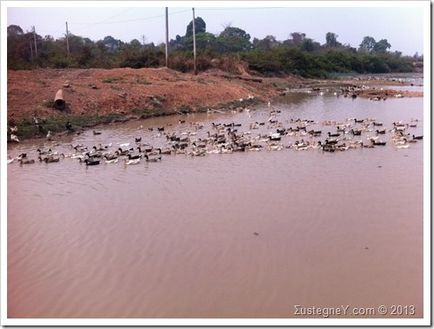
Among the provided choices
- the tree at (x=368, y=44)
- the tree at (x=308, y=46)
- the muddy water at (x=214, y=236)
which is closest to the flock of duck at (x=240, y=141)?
the muddy water at (x=214, y=236)

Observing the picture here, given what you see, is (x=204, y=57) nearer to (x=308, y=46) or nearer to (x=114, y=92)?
(x=114, y=92)

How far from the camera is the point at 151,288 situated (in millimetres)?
5406

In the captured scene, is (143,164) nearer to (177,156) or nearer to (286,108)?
(177,156)

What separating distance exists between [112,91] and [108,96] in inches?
29.6

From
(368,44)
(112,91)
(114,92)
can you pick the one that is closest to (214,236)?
(114,92)

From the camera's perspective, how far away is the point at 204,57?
124 feet

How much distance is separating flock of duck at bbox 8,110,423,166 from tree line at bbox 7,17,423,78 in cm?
297

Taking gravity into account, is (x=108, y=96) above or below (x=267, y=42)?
below

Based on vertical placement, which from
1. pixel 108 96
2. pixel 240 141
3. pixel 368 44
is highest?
pixel 368 44

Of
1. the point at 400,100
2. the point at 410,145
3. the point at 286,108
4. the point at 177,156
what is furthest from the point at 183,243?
the point at 400,100

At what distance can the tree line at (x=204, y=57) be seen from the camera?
99.3 feet

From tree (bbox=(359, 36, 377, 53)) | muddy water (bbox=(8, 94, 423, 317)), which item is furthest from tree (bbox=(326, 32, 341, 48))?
muddy water (bbox=(8, 94, 423, 317))

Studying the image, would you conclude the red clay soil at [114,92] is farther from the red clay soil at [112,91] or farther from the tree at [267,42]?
the tree at [267,42]

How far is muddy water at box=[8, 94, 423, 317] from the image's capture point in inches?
205
